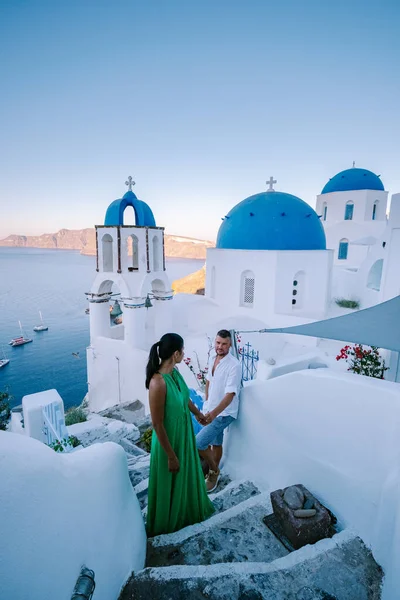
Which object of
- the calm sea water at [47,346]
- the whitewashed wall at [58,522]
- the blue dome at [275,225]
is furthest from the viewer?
the calm sea water at [47,346]

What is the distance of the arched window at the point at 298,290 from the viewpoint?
456 inches

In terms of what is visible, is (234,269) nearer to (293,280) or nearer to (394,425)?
(293,280)

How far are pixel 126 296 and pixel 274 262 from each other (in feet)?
17.0

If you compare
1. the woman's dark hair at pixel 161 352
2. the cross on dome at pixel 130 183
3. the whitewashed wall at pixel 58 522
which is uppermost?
the cross on dome at pixel 130 183

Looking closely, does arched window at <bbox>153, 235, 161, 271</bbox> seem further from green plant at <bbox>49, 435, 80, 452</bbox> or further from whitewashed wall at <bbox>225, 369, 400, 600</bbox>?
whitewashed wall at <bbox>225, 369, 400, 600</bbox>

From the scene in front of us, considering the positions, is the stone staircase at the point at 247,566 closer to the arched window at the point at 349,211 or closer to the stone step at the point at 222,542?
the stone step at the point at 222,542

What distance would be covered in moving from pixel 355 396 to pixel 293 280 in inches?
368

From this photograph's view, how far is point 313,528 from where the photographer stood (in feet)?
7.67

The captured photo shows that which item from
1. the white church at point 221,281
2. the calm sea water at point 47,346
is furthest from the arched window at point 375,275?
the calm sea water at point 47,346

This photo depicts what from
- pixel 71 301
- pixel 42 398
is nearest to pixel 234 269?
pixel 42 398

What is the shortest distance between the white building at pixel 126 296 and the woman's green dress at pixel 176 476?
835 centimetres

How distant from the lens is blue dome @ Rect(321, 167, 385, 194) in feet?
67.0

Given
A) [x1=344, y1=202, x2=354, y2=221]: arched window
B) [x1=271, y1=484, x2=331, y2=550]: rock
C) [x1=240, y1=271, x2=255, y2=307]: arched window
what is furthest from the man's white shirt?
[x1=344, y1=202, x2=354, y2=221]: arched window

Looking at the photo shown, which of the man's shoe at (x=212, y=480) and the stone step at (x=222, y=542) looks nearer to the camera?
the stone step at (x=222, y=542)
